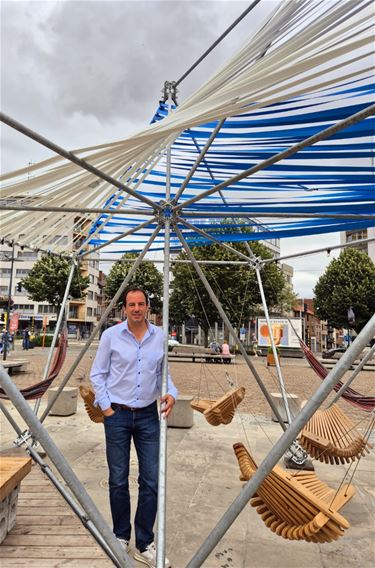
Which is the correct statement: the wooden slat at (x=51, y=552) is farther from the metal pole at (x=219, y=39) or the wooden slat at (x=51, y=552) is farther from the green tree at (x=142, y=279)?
the green tree at (x=142, y=279)

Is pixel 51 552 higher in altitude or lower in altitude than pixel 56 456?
lower

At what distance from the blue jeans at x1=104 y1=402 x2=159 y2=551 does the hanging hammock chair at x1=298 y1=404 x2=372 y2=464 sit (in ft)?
5.13

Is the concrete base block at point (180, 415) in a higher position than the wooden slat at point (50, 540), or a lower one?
lower

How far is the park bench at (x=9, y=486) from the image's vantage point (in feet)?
8.38

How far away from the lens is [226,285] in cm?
3153

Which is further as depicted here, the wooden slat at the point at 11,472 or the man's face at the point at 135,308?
the man's face at the point at 135,308

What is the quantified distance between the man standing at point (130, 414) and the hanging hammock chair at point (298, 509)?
75 centimetres

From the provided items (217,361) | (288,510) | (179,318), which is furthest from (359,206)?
(179,318)

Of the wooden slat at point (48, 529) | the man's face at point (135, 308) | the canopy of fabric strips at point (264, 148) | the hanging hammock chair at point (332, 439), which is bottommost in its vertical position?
the wooden slat at point (48, 529)

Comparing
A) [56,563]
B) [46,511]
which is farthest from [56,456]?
[46,511]

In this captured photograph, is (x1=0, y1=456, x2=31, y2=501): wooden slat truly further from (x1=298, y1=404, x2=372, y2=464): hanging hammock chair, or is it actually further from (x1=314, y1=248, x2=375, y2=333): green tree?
(x1=314, y1=248, x2=375, y2=333): green tree

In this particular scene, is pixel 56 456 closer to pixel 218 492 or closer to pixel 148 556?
pixel 148 556

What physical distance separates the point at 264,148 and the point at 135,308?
307 centimetres

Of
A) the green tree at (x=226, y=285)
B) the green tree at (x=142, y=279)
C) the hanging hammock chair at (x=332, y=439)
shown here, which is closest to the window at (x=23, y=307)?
the green tree at (x=142, y=279)
